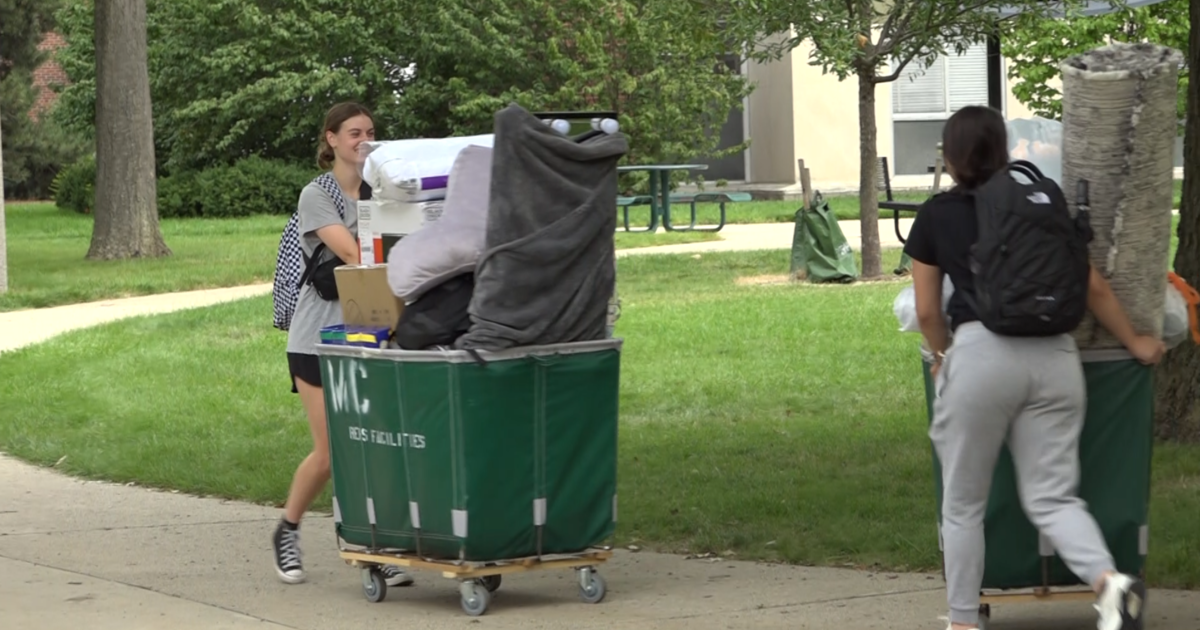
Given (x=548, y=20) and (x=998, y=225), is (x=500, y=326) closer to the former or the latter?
(x=998, y=225)

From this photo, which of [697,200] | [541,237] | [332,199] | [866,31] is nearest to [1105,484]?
[541,237]

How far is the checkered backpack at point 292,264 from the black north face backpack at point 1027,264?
270 centimetres

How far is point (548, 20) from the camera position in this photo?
104ft

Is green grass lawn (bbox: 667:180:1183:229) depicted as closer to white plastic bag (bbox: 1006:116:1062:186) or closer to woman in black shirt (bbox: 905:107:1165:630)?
white plastic bag (bbox: 1006:116:1062:186)

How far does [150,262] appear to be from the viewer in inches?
889

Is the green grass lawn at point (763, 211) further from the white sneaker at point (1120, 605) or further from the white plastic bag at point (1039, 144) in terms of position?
the white sneaker at point (1120, 605)

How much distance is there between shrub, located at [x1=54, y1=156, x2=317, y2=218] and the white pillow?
26.8 meters

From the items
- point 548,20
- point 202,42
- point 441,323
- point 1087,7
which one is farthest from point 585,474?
point 202,42

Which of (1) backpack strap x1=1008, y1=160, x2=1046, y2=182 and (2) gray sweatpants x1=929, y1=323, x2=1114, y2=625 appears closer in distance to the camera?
(2) gray sweatpants x1=929, y1=323, x2=1114, y2=625

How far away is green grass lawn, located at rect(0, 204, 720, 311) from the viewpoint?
1936 centimetres

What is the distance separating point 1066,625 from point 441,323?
7.38 feet

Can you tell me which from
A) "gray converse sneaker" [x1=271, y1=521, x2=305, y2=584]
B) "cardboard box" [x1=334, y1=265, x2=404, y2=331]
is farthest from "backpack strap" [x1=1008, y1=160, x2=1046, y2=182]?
"gray converse sneaker" [x1=271, y1=521, x2=305, y2=584]

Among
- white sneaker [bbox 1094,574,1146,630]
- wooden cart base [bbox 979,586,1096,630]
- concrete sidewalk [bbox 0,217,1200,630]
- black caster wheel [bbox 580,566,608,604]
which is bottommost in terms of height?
concrete sidewalk [bbox 0,217,1200,630]

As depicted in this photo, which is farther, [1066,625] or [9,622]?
[9,622]
